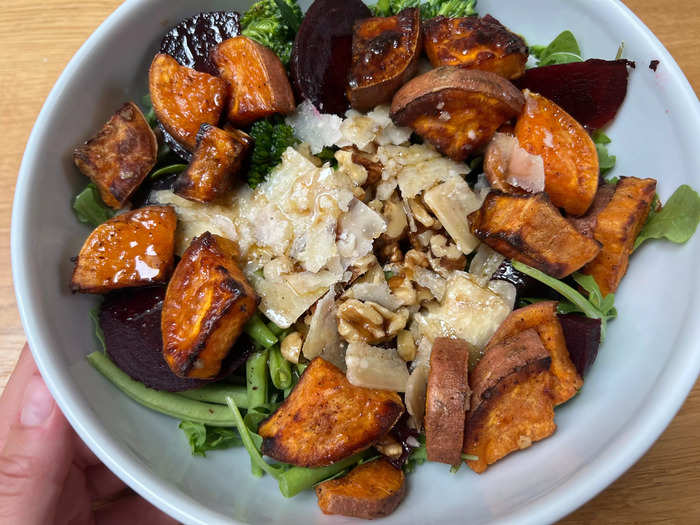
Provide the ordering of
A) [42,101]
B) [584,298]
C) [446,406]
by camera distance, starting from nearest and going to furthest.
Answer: [446,406]
[584,298]
[42,101]

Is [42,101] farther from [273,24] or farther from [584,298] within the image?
[584,298]

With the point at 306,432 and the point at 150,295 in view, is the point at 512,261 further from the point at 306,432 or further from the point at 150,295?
the point at 150,295

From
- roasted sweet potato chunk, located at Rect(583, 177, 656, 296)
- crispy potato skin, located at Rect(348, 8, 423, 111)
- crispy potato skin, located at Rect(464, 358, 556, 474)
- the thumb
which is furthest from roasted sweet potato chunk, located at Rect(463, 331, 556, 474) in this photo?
the thumb

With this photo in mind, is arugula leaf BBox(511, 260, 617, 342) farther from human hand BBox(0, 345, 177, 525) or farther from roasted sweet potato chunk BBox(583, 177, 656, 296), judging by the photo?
human hand BBox(0, 345, 177, 525)

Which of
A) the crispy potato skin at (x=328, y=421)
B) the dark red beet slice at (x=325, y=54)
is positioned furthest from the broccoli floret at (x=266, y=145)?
the crispy potato skin at (x=328, y=421)

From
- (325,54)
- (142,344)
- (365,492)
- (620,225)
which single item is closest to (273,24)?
(325,54)
